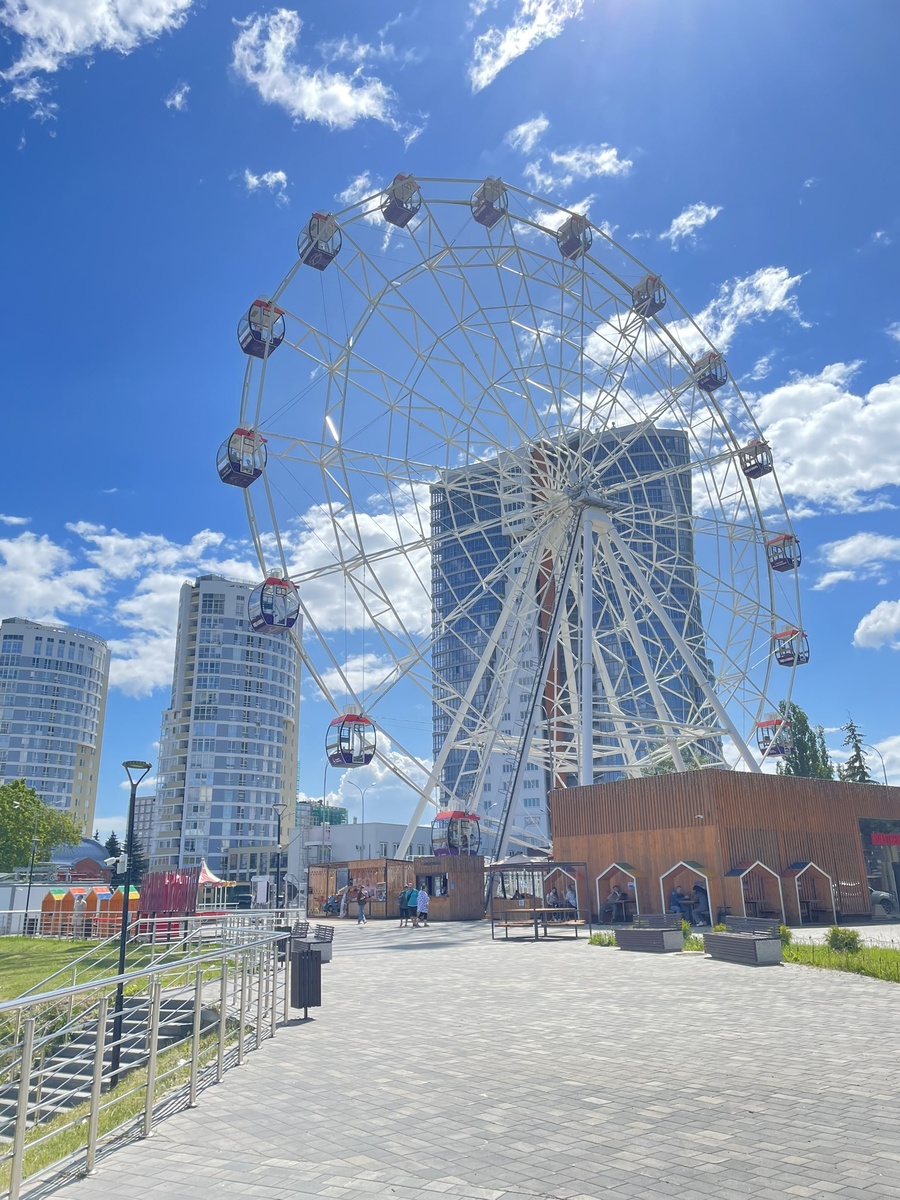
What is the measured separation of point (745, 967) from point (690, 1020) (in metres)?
6.70

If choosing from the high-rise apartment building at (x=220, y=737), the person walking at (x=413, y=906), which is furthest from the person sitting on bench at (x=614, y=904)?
the high-rise apartment building at (x=220, y=737)

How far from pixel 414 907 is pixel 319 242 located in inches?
960

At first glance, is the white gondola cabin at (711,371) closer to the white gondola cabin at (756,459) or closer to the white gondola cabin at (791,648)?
the white gondola cabin at (756,459)

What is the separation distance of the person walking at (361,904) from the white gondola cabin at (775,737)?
64.8 feet

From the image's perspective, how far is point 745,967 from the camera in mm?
17516

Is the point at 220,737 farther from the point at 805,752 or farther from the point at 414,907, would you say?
the point at 414,907

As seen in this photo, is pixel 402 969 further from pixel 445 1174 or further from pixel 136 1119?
pixel 445 1174

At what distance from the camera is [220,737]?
124688 millimetres

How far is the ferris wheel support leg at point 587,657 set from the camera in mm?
32000

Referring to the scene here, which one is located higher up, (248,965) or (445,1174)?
(248,965)

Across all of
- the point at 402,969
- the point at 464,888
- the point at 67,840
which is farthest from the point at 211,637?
the point at 402,969

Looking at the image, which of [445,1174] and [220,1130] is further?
[220,1130]

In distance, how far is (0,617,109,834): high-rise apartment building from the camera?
149875 mm

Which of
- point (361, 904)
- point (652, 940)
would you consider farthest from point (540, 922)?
point (361, 904)
